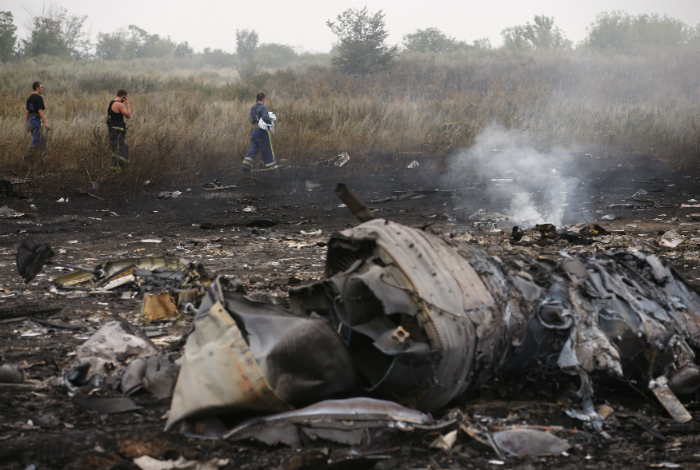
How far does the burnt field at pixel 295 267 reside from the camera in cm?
193

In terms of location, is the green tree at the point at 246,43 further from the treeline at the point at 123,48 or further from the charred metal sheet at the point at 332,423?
the charred metal sheet at the point at 332,423

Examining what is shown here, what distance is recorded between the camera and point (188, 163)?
36.5 ft

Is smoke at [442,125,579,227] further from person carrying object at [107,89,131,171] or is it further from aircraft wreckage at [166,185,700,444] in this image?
person carrying object at [107,89,131,171]

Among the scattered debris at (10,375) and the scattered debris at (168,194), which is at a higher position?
the scattered debris at (10,375)

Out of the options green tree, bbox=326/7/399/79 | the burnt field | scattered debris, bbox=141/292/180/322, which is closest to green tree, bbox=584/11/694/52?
green tree, bbox=326/7/399/79

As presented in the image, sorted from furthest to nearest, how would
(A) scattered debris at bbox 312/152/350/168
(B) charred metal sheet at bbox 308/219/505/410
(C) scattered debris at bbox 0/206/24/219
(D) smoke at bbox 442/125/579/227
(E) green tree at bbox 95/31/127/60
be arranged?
(E) green tree at bbox 95/31/127/60
(A) scattered debris at bbox 312/152/350/168
(D) smoke at bbox 442/125/579/227
(C) scattered debris at bbox 0/206/24/219
(B) charred metal sheet at bbox 308/219/505/410

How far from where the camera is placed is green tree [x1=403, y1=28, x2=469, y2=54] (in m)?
32.6

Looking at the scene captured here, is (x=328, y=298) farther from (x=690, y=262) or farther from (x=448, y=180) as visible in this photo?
(x=448, y=180)

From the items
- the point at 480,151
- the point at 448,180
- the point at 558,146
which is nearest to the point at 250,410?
the point at 448,180

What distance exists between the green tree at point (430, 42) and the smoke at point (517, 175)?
19829 mm

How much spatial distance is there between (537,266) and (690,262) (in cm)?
319

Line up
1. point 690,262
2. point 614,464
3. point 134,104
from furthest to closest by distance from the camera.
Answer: point 134,104 → point 690,262 → point 614,464

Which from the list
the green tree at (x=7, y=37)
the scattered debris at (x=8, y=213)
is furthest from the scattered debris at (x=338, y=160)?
the green tree at (x=7, y=37)

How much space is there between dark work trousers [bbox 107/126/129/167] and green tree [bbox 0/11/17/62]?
20723 millimetres
